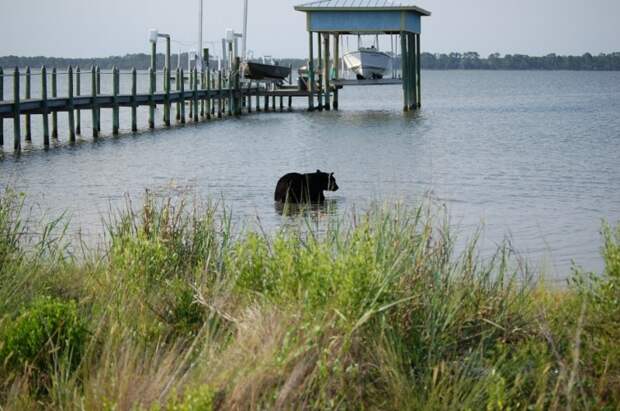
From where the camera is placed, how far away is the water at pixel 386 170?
17109 millimetres

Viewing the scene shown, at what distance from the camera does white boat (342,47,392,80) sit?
61969mm

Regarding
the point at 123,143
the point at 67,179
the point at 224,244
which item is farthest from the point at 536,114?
the point at 224,244

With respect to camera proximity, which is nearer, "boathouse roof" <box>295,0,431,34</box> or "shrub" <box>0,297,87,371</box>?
"shrub" <box>0,297,87,371</box>

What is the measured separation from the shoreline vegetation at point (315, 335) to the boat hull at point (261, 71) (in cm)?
4697

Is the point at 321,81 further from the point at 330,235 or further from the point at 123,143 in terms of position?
the point at 330,235

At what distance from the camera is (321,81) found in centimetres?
5616

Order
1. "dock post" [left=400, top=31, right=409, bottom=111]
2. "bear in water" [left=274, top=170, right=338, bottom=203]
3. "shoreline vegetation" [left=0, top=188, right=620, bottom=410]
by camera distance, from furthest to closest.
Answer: "dock post" [left=400, top=31, right=409, bottom=111], "bear in water" [left=274, top=170, right=338, bottom=203], "shoreline vegetation" [left=0, top=188, right=620, bottom=410]

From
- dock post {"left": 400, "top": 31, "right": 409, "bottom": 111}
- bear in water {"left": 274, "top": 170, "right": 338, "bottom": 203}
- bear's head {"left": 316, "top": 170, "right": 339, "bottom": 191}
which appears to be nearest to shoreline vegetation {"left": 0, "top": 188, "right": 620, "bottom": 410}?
bear in water {"left": 274, "top": 170, "right": 338, "bottom": 203}

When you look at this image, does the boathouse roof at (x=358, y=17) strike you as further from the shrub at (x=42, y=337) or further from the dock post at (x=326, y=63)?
the shrub at (x=42, y=337)

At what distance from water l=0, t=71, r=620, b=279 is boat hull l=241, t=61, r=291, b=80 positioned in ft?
14.9

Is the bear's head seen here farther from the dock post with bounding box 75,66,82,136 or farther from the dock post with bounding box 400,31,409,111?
the dock post with bounding box 400,31,409,111

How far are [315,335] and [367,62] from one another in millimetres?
57088

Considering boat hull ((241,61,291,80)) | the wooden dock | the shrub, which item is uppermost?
boat hull ((241,61,291,80))

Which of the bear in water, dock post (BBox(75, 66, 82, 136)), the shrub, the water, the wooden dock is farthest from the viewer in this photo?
dock post (BBox(75, 66, 82, 136))
